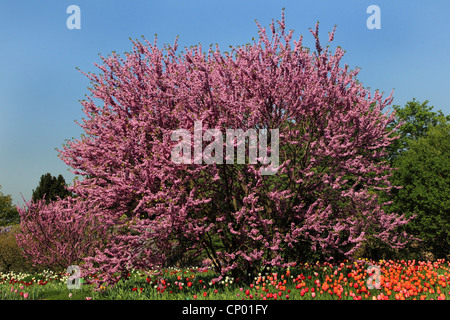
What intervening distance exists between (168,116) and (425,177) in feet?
47.4

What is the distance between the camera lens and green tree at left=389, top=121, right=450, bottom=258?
1714 centimetres

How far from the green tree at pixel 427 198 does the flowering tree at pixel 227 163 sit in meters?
9.42

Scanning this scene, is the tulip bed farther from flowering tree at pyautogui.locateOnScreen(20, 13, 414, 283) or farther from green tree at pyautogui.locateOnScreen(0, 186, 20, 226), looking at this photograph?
green tree at pyautogui.locateOnScreen(0, 186, 20, 226)

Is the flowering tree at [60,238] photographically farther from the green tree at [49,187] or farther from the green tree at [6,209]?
the green tree at [6,209]

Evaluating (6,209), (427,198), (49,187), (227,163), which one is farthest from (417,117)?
(6,209)

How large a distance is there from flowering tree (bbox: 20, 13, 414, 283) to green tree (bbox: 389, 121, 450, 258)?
30.9 ft

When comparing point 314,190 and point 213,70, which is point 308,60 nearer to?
point 213,70

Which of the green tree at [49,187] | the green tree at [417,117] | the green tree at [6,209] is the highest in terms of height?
the green tree at [417,117]

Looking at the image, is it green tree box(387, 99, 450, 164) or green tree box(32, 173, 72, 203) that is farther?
green tree box(32, 173, 72, 203)

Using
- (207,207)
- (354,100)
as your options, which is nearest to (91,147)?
(207,207)

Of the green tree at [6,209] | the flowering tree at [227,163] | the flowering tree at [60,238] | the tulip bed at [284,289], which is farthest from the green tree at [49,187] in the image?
the flowering tree at [227,163]

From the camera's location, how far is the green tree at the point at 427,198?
17.1 meters

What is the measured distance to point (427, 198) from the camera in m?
17.3

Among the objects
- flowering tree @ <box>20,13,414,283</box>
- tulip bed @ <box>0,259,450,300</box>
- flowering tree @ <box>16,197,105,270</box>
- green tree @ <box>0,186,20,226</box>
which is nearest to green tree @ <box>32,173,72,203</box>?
green tree @ <box>0,186,20,226</box>
